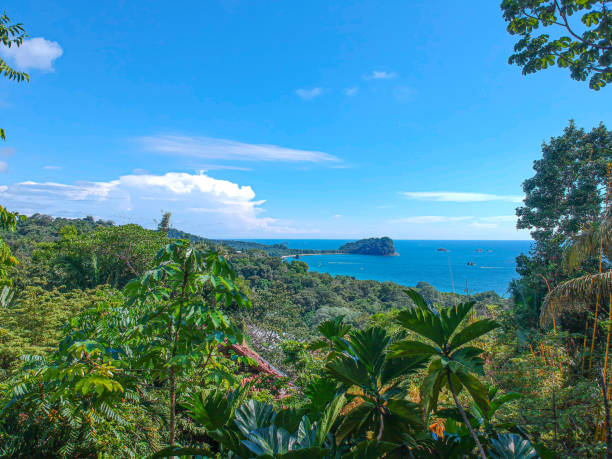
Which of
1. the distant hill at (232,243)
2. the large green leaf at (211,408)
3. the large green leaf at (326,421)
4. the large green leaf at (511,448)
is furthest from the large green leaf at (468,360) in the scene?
the distant hill at (232,243)

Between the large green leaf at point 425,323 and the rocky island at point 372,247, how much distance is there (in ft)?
405

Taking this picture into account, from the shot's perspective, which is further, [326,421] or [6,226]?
[6,226]

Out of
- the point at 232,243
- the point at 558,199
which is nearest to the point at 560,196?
the point at 558,199

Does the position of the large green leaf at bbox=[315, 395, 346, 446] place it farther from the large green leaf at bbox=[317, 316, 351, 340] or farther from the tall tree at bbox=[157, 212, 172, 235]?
the tall tree at bbox=[157, 212, 172, 235]

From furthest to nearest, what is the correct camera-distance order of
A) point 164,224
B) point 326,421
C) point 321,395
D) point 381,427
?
point 164,224 → point 321,395 → point 381,427 → point 326,421

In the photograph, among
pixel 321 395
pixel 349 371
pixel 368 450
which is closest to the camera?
pixel 368 450

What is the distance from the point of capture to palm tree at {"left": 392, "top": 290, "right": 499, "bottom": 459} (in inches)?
66.7

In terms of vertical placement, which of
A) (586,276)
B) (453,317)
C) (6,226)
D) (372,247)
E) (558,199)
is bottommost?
(372,247)

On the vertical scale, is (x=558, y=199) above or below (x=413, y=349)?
above

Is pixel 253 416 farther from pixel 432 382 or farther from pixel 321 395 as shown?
pixel 432 382

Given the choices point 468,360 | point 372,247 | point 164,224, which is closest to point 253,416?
point 468,360

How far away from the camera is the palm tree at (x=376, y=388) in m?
1.79

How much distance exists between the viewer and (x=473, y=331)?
1.75 meters

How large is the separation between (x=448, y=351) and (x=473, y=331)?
0.64 feet
